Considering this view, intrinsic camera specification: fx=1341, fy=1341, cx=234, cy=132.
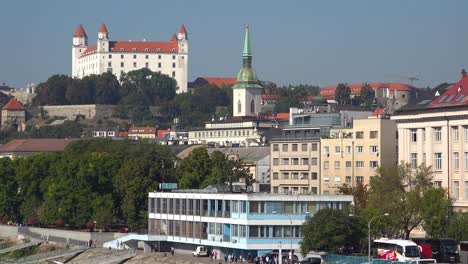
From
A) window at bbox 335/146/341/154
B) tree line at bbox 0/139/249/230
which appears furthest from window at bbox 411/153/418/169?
tree line at bbox 0/139/249/230

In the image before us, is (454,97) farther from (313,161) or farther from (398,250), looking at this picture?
(313,161)

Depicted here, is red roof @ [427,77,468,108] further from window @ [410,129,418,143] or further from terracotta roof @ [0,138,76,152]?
terracotta roof @ [0,138,76,152]

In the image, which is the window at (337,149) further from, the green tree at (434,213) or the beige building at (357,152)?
the green tree at (434,213)

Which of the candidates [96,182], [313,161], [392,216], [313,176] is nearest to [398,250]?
[392,216]

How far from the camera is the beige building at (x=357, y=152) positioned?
335 feet

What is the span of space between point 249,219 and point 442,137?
15.1 meters

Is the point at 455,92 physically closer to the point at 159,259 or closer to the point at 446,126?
the point at 446,126

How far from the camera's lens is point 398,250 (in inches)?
2825

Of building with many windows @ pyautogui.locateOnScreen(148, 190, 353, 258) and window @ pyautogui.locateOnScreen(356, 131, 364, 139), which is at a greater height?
window @ pyautogui.locateOnScreen(356, 131, 364, 139)

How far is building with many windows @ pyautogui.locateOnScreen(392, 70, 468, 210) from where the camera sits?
8681 cm

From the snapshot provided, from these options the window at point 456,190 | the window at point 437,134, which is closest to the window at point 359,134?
the window at point 437,134

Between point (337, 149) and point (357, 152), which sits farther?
point (337, 149)

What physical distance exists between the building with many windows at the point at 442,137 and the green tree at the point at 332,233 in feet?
37.1

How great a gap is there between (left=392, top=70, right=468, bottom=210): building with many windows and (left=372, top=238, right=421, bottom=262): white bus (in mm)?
13715
